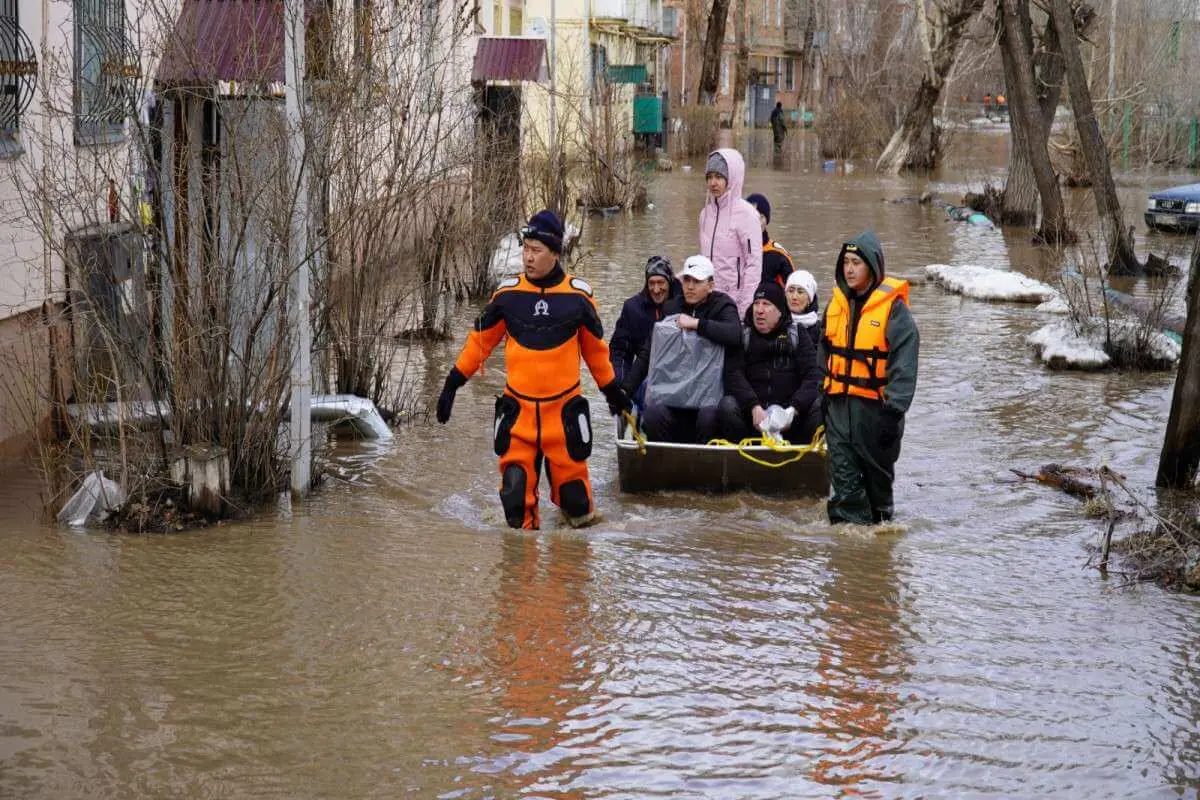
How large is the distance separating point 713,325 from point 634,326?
27.8 inches

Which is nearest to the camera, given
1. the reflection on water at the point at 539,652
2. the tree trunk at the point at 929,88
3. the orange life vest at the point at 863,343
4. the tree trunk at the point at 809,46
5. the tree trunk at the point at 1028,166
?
the reflection on water at the point at 539,652

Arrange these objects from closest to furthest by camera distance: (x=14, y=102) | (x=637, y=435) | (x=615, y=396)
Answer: (x=615, y=396)
(x=637, y=435)
(x=14, y=102)

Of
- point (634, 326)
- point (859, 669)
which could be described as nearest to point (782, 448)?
point (634, 326)

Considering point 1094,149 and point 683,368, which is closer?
point 683,368

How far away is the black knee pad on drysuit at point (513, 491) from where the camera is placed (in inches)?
313

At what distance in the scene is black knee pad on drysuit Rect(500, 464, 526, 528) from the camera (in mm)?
7938

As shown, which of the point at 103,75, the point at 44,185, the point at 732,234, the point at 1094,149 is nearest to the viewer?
the point at 44,185

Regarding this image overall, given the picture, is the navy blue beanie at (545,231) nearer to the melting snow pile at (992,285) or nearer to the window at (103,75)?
the window at (103,75)

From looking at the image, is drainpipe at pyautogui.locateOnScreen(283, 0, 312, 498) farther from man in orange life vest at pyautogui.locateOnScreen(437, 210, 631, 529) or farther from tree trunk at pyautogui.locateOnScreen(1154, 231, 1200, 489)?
tree trunk at pyautogui.locateOnScreen(1154, 231, 1200, 489)

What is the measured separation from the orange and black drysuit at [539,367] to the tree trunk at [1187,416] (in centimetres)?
358

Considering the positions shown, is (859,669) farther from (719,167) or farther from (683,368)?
(719,167)

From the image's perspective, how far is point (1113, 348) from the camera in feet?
44.9

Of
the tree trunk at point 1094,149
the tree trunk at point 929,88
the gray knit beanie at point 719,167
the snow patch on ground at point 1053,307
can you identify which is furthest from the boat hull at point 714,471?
the tree trunk at point 929,88

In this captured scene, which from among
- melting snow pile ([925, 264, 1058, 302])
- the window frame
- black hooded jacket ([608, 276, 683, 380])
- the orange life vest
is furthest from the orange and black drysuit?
melting snow pile ([925, 264, 1058, 302])
